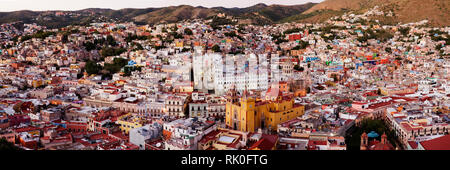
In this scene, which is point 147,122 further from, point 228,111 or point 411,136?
point 411,136

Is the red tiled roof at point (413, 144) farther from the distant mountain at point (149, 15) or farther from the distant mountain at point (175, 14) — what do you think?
the distant mountain at point (175, 14)

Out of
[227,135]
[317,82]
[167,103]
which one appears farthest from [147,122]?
[317,82]

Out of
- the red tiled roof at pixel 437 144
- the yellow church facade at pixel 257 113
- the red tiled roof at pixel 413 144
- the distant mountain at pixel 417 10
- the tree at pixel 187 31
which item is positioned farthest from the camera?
the distant mountain at pixel 417 10

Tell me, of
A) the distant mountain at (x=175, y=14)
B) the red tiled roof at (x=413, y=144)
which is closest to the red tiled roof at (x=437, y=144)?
the red tiled roof at (x=413, y=144)

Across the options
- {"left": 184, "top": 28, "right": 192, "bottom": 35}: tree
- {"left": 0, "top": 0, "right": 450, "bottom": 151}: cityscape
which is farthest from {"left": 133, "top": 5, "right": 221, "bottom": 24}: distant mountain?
{"left": 184, "top": 28, "right": 192, "bottom": 35}: tree

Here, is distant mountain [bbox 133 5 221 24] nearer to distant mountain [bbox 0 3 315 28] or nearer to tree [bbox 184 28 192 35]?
distant mountain [bbox 0 3 315 28]
